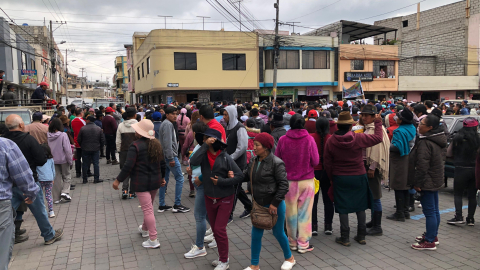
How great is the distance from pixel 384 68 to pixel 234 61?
1466 centimetres

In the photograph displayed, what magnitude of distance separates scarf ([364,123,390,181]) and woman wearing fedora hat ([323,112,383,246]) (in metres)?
0.39

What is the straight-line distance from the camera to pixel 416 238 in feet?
16.1

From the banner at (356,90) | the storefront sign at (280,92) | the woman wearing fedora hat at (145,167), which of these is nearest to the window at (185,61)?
the storefront sign at (280,92)

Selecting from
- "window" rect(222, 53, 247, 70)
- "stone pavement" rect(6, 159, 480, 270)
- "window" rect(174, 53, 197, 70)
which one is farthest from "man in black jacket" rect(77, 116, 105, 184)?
"window" rect(222, 53, 247, 70)

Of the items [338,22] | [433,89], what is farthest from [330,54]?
[433,89]

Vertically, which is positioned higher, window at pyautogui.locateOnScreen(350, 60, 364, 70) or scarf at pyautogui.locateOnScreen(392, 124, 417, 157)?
window at pyautogui.locateOnScreen(350, 60, 364, 70)

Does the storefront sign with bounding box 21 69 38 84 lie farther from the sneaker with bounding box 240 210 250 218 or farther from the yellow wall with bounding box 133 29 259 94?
the sneaker with bounding box 240 210 250 218

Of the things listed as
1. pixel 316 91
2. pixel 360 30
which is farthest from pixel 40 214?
pixel 360 30

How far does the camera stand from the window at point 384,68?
31.9m

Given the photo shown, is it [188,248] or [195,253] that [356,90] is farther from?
[195,253]

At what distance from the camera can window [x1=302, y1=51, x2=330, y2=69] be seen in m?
29.8

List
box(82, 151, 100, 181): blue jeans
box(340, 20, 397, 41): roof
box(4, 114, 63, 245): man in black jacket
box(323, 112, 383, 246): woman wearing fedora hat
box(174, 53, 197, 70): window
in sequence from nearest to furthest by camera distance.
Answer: box(323, 112, 383, 246): woman wearing fedora hat, box(4, 114, 63, 245): man in black jacket, box(82, 151, 100, 181): blue jeans, box(174, 53, 197, 70): window, box(340, 20, 397, 41): roof

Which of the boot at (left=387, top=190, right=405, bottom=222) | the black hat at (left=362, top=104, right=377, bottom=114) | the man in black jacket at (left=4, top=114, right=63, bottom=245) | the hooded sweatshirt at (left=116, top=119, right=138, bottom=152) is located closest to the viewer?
the man in black jacket at (left=4, top=114, right=63, bottom=245)

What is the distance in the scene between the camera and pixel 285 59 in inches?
1154
